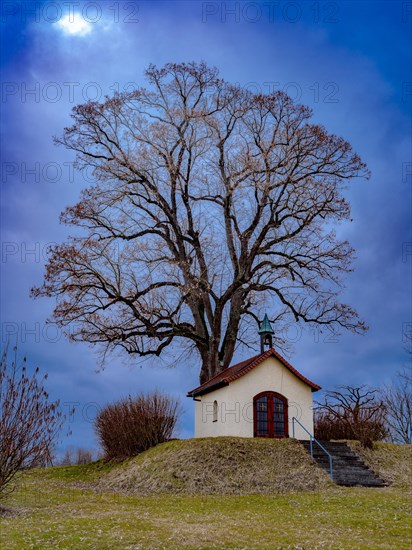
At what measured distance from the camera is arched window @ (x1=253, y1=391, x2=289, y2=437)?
91.7ft

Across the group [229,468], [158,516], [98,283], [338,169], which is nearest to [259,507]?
[158,516]

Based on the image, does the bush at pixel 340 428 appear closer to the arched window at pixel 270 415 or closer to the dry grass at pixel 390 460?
the dry grass at pixel 390 460

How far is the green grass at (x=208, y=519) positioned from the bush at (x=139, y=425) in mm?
5134

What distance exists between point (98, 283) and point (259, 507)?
16.7 metres

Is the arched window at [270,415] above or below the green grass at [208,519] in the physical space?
above

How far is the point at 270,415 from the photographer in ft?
92.4

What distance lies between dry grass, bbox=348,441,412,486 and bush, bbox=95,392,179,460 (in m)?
8.48

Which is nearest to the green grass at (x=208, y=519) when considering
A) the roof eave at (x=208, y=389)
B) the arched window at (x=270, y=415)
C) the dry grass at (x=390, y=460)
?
the dry grass at (x=390, y=460)

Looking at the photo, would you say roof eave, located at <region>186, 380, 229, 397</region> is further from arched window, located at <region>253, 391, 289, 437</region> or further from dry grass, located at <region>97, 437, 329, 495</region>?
dry grass, located at <region>97, 437, 329, 495</region>

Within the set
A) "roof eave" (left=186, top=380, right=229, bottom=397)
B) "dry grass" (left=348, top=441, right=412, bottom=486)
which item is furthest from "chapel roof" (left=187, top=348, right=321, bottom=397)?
"dry grass" (left=348, top=441, right=412, bottom=486)

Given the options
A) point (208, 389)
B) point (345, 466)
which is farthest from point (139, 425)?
point (345, 466)

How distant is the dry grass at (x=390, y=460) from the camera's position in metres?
24.6

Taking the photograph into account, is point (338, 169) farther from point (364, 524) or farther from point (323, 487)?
point (364, 524)

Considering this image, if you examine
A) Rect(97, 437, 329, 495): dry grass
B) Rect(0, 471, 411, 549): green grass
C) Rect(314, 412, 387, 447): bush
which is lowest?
Rect(0, 471, 411, 549): green grass
